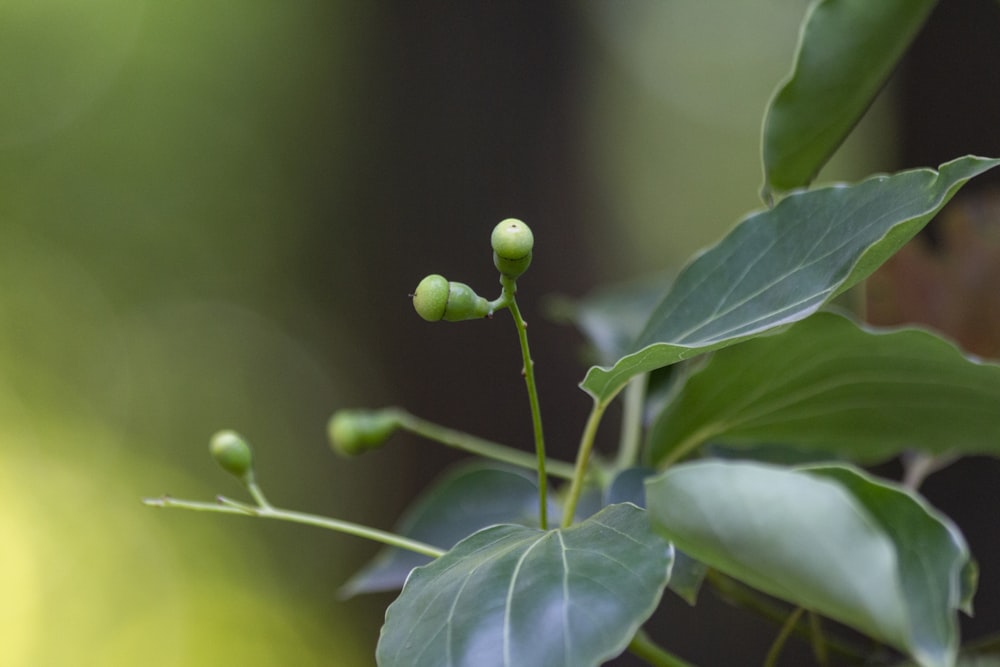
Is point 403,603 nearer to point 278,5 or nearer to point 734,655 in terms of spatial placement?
point 734,655

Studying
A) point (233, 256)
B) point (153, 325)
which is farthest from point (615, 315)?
point (153, 325)

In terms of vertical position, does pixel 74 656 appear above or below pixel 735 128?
below

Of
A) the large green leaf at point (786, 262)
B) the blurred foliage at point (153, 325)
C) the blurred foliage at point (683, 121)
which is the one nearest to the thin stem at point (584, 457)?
the large green leaf at point (786, 262)

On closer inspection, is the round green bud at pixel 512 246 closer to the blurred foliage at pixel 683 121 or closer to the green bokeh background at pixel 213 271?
the blurred foliage at pixel 683 121

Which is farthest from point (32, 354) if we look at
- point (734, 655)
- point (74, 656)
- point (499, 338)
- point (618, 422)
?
point (734, 655)

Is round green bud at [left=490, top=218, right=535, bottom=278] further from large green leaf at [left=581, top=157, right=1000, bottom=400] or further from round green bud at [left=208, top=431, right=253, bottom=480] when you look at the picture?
round green bud at [left=208, top=431, right=253, bottom=480]

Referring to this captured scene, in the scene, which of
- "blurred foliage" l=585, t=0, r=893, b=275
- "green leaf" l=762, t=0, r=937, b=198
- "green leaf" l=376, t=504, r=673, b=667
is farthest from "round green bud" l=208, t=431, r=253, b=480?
"blurred foliage" l=585, t=0, r=893, b=275
